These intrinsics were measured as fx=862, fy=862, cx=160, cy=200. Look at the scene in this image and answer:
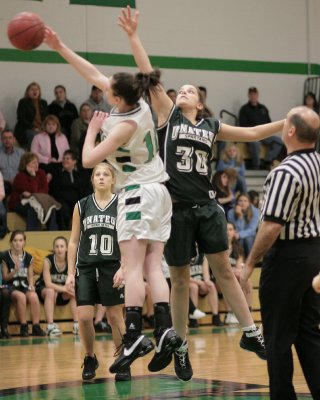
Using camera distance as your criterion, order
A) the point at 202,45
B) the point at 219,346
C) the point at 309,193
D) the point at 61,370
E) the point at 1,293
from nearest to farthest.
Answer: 1. the point at 309,193
2. the point at 61,370
3. the point at 219,346
4. the point at 1,293
5. the point at 202,45

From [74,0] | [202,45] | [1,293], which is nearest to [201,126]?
[1,293]

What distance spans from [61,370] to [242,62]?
40.8 ft

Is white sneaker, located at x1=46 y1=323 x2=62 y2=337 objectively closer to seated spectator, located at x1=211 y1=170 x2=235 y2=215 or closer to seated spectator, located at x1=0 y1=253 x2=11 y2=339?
seated spectator, located at x1=0 y1=253 x2=11 y2=339

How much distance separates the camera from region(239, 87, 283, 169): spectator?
1842 cm

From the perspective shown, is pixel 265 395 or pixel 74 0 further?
pixel 74 0

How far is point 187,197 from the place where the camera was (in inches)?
268

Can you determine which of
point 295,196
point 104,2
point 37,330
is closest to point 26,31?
point 295,196

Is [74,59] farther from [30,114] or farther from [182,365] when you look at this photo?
[30,114]

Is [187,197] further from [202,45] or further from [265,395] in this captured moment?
[202,45]

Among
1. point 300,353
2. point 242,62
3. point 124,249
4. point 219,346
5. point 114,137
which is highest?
point 242,62

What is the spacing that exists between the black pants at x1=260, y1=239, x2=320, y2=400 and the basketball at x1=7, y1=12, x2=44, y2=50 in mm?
2333

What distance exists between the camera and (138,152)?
609 cm

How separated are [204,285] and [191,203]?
7503mm

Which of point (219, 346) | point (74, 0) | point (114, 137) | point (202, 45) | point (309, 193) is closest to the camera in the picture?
point (309, 193)
